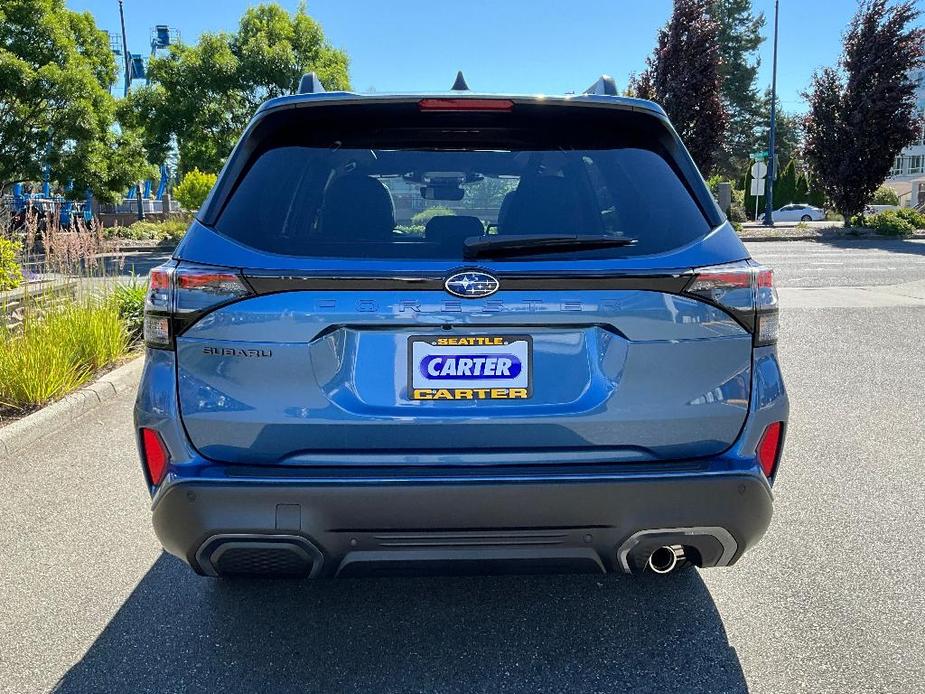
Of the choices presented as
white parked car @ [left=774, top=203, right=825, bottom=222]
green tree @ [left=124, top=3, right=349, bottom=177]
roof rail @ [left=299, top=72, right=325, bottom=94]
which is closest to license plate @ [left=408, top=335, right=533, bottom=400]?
roof rail @ [left=299, top=72, right=325, bottom=94]

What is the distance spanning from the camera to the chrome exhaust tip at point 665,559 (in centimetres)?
235

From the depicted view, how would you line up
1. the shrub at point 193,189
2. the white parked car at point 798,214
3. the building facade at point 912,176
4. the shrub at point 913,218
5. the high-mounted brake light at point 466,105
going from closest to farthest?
the high-mounted brake light at point 466,105 < the shrub at point 193,189 < the shrub at point 913,218 < the white parked car at point 798,214 < the building facade at point 912,176

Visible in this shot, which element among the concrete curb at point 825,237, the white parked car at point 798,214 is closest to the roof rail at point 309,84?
the concrete curb at point 825,237

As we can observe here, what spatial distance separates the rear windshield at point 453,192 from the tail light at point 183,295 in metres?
0.14

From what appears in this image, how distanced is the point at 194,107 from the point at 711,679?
1061 inches

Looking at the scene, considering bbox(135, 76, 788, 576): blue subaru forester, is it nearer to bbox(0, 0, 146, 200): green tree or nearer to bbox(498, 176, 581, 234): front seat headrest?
bbox(498, 176, 581, 234): front seat headrest

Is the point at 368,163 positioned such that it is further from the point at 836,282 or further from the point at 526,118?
the point at 836,282

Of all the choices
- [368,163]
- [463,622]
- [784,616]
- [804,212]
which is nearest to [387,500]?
[463,622]

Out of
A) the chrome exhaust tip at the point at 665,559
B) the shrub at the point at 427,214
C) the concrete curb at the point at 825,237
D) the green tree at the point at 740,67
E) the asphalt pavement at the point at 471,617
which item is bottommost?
the asphalt pavement at the point at 471,617

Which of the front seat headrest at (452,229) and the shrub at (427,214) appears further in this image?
the shrub at (427,214)

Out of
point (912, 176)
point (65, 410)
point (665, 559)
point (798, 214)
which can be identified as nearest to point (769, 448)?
point (665, 559)

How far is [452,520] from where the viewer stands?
2.18 metres

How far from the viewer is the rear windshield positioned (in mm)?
2311

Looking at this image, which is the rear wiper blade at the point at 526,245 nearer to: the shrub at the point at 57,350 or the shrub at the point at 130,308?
the shrub at the point at 57,350
